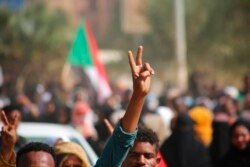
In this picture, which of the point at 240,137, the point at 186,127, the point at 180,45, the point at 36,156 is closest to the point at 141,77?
the point at 36,156

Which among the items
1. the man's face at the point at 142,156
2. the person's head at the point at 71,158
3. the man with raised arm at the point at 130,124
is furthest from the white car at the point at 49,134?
the man with raised arm at the point at 130,124

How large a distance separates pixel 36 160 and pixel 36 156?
0.09ft

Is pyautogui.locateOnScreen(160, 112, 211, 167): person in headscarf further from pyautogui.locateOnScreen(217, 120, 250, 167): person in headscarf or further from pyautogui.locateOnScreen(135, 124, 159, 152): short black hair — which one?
pyautogui.locateOnScreen(135, 124, 159, 152): short black hair

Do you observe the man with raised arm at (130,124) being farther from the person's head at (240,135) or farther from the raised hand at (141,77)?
the person's head at (240,135)

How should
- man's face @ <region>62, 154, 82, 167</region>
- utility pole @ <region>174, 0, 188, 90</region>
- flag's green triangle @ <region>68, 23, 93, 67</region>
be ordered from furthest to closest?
utility pole @ <region>174, 0, 188, 90</region> < flag's green triangle @ <region>68, 23, 93, 67</region> < man's face @ <region>62, 154, 82, 167</region>

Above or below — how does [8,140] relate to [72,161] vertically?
above

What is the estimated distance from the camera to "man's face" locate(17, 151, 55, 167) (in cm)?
526

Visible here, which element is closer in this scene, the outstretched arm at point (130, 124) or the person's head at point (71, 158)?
the outstretched arm at point (130, 124)

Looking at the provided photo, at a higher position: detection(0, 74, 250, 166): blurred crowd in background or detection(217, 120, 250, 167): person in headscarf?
detection(217, 120, 250, 167): person in headscarf

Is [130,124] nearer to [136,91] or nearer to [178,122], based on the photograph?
[136,91]

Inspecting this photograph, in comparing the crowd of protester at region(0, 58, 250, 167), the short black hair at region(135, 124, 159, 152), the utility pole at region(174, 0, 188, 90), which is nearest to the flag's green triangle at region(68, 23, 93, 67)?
the crowd of protester at region(0, 58, 250, 167)

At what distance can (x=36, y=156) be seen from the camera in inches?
208

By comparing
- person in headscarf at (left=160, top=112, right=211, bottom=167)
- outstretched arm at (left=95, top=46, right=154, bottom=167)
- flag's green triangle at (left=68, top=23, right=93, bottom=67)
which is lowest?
flag's green triangle at (left=68, top=23, right=93, bottom=67)

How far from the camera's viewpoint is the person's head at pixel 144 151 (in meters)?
5.84
